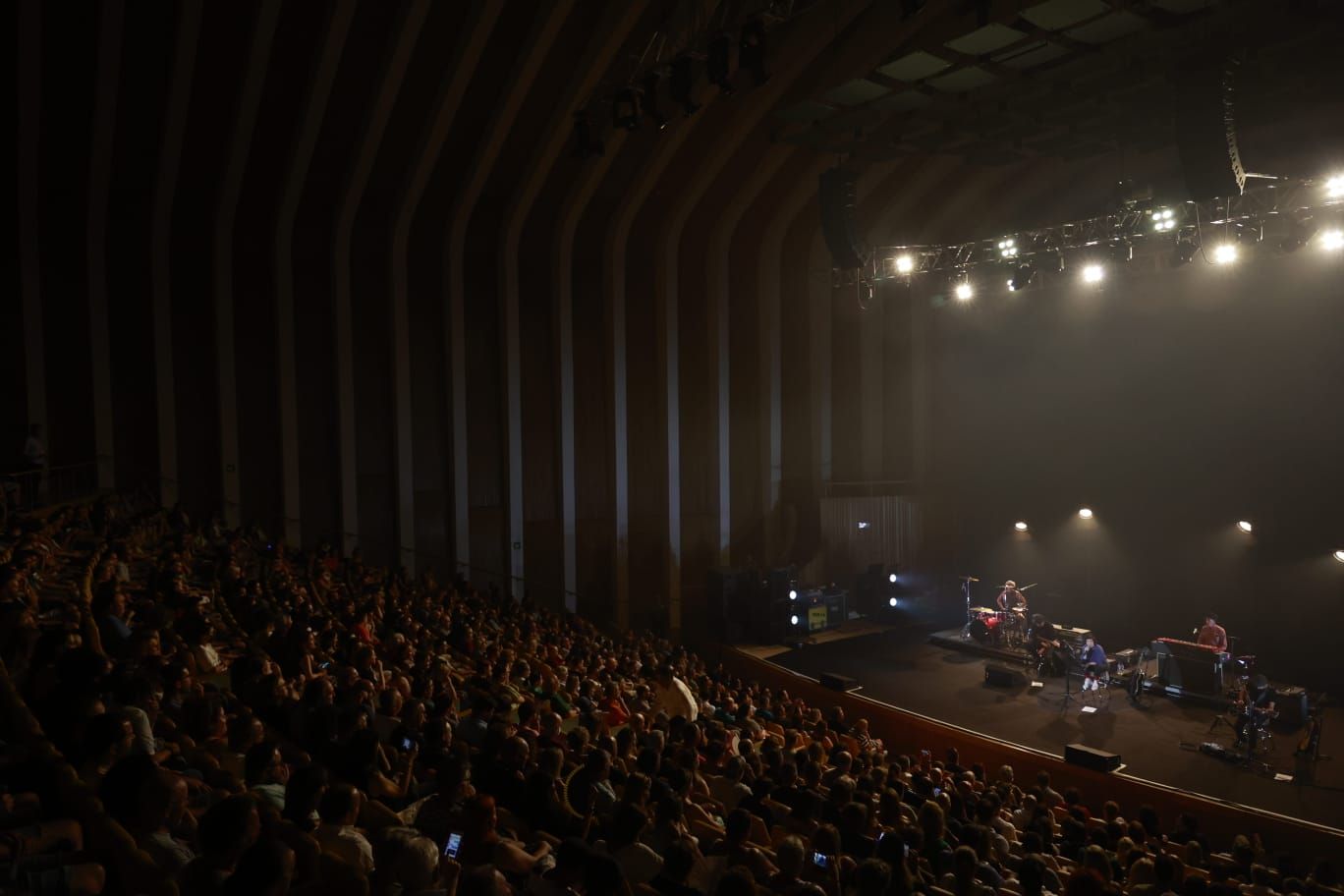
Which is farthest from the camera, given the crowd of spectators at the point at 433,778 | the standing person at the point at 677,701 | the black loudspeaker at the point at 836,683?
the black loudspeaker at the point at 836,683

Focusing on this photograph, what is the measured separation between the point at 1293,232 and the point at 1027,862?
11.5m

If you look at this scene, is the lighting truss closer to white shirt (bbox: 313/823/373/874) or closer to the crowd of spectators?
the crowd of spectators

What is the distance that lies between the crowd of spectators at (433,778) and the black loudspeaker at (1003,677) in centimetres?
415

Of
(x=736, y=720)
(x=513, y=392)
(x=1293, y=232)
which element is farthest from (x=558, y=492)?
(x=1293, y=232)

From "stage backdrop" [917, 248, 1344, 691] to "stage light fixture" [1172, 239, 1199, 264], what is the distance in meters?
2.56

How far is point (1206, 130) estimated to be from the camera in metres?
9.47

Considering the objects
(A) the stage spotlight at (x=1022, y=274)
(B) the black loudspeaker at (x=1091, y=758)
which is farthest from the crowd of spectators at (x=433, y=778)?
(A) the stage spotlight at (x=1022, y=274)

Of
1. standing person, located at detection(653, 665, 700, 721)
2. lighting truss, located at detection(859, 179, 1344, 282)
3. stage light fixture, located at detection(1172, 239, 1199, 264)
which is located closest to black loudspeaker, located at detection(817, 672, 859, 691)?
standing person, located at detection(653, 665, 700, 721)

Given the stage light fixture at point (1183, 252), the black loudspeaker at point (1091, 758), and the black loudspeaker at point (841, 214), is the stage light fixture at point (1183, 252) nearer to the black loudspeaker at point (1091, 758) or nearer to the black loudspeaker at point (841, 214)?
the black loudspeaker at point (841, 214)

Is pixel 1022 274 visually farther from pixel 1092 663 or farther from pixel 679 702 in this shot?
pixel 679 702

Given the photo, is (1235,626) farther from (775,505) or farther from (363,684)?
(363,684)

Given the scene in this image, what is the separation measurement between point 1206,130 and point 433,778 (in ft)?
31.7

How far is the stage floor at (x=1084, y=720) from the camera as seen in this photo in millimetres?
10328

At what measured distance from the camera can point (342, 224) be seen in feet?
51.5
